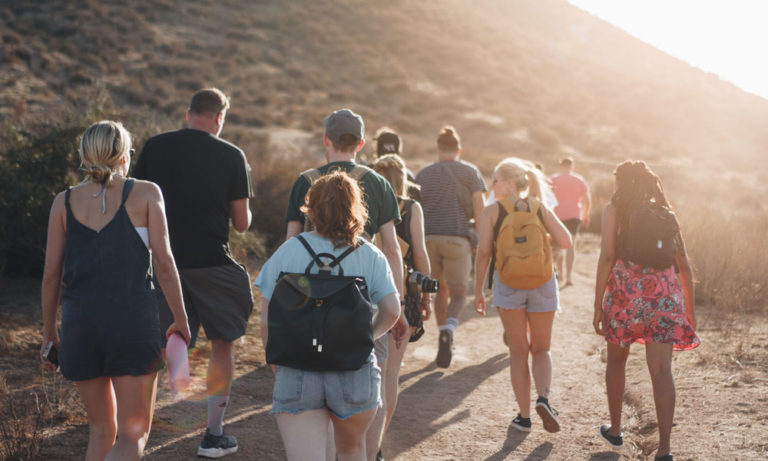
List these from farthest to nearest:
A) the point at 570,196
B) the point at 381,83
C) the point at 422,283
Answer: the point at 381,83 < the point at 570,196 < the point at 422,283

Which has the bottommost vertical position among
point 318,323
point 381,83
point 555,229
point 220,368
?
point 220,368

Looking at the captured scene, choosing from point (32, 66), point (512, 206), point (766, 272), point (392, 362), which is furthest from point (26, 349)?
point (32, 66)

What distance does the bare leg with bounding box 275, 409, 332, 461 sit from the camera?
2936 mm

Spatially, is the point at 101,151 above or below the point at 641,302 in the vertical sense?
above

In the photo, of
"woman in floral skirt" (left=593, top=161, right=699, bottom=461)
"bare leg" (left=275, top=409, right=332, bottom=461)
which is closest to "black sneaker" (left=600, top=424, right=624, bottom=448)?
"woman in floral skirt" (left=593, top=161, right=699, bottom=461)

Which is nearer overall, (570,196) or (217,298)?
(217,298)

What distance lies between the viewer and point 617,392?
4832 millimetres

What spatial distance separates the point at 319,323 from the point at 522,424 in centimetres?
304

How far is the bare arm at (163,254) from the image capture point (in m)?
3.22

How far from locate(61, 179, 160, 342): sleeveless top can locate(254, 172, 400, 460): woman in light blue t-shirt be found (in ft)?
1.86

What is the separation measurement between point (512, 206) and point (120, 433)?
3.04 metres

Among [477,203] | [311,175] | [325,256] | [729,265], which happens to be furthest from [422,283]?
[729,265]

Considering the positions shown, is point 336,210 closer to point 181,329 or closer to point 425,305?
point 181,329

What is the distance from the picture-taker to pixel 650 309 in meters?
4.58
